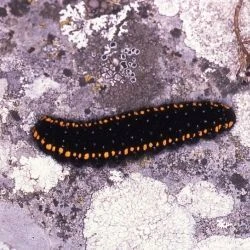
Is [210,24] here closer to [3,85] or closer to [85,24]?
[85,24]

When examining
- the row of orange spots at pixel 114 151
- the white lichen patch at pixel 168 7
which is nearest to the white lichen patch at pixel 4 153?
the row of orange spots at pixel 114 151


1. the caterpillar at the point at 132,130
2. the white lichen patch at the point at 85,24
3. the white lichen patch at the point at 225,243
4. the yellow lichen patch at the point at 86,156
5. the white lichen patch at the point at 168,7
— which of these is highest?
the white lichen patch at the point at 168,7

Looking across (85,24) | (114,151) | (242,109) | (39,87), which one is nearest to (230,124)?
(242,109)

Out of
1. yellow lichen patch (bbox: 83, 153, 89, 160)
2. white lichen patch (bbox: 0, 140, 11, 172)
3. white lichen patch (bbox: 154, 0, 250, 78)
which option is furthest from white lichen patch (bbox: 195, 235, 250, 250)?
white lichen patch (bbox: 0, 140, 11, 172)

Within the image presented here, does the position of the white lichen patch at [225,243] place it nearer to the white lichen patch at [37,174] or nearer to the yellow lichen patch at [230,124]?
the yellow lichen patch at [230,124]

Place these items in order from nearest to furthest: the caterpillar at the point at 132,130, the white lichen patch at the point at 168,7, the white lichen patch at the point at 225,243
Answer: the caterpillar at the point at 132,130 < the white lichen patch at the point at 168,7 < the white lichen patch at the point at 225,243

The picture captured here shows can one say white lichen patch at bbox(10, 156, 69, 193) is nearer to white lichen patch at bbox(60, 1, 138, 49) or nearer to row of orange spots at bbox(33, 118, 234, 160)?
row of orange spots at bbox(33, 118, 234, 160)
